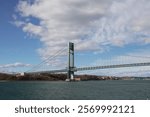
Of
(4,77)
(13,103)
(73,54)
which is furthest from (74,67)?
(13,103)

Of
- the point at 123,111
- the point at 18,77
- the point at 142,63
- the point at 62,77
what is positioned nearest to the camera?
the point at 123,111

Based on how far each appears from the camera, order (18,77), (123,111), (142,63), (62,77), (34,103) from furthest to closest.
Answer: (62,77), (18,77), (142,63), (34,103), (123,111)

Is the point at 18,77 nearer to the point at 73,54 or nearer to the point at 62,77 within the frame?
the point at 62,77

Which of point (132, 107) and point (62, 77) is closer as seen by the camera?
point (132, 107)

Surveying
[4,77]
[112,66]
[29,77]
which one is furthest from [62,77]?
[112,66]

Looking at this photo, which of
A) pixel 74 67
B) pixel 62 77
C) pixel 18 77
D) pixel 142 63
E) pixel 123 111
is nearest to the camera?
pixel 123 111

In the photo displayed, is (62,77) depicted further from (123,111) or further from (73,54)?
(123,111)

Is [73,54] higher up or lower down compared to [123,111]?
higher up

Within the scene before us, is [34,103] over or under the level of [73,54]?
under

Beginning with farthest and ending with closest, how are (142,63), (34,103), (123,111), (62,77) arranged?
1. (62,77)
2. (142,63)
3. (34,103)
4. (123,111)
